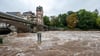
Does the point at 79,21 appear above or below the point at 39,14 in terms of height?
below

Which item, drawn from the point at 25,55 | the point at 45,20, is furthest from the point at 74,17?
the point at 25,55

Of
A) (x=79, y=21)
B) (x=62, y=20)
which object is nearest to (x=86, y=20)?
(x=79, y=21)

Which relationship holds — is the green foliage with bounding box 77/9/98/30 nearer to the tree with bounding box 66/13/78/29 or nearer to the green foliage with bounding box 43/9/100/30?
the green foliage with bounding box 43/9/100/30

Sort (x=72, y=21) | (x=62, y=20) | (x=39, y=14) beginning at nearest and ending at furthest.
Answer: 1. (x=72, y=21)
2. (x=62, y=20)
3. (x=39, y=14)

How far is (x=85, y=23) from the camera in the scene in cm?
3916

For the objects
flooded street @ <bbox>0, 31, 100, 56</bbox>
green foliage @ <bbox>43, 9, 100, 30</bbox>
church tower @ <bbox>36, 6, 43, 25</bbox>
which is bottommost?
flooded street @ <bbox>0, 31, 100, 56</bbox>

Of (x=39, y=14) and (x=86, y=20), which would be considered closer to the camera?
(x=86, y=20)

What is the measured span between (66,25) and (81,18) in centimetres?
483

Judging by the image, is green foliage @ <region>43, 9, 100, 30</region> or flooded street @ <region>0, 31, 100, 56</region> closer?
flooded street @ <region>0, 31, 100, 56</region>

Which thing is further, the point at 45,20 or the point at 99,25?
the point at 45,20

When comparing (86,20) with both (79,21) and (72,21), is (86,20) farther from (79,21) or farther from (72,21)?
(72,21)

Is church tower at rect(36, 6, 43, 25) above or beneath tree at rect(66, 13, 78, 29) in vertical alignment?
above

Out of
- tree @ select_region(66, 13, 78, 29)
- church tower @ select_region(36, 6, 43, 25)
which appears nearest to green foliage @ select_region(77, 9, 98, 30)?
tree @ select_region(66, 13, 78, 29)

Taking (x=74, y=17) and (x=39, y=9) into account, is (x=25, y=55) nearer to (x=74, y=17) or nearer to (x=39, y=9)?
(x=74, y=17)
